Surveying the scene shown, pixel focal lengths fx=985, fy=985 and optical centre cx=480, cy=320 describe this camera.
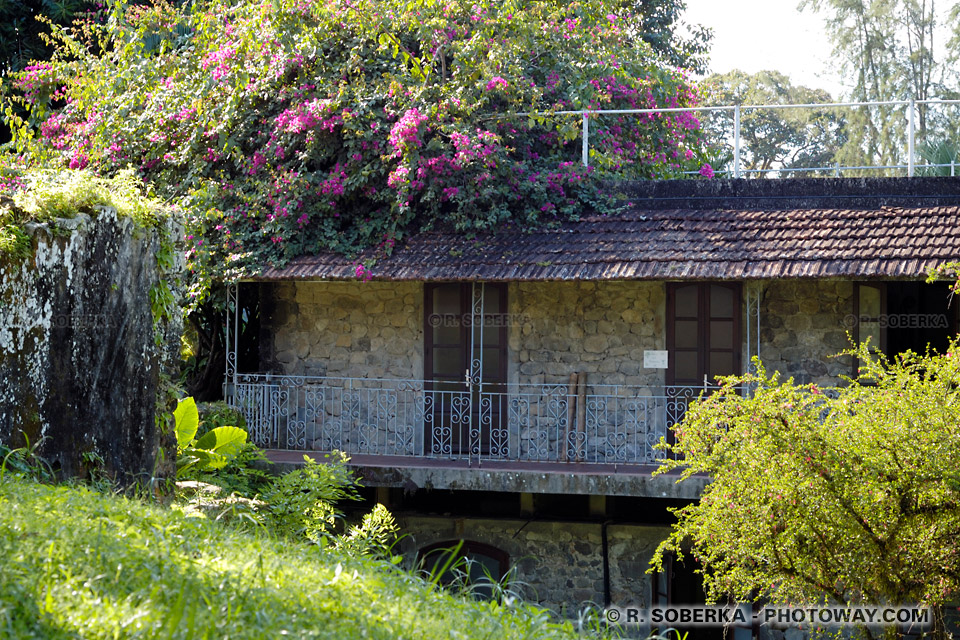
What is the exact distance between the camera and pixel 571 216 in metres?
10.5

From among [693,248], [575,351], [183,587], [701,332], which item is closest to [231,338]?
[575,351]

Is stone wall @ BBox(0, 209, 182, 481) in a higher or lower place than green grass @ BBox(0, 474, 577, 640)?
higher

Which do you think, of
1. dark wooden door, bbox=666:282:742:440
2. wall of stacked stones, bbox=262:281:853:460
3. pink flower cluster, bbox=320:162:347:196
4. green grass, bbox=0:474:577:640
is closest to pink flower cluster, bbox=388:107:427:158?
pink flower cluster, bbox=320:162:347:196

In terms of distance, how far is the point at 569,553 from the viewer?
1028cm

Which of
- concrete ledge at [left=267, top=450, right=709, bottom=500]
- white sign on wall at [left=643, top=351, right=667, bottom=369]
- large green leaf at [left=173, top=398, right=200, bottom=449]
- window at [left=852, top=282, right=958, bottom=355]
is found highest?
window at [left=852, top=282, right=958, bottom=355]

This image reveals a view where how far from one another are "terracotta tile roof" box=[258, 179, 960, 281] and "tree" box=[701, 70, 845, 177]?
2144 centimetres

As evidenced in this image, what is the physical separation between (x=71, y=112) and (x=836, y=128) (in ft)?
79.6

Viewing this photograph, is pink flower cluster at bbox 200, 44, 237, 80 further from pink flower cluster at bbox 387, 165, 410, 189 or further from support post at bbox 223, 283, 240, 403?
pink flower cluster at bbox 387, 165, 410, 189

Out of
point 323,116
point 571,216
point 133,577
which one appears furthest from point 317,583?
point 323,116

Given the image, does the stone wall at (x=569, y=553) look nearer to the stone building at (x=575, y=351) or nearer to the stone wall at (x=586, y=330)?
the stone building at (x=575, y=351)

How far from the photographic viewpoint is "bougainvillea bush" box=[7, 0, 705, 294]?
35.0 ft

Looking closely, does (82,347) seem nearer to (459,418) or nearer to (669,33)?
(459,418)

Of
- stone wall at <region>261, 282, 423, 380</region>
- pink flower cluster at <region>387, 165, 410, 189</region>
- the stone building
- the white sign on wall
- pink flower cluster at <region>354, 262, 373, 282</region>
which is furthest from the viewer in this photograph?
stone wall at <region>261, 282, 423, 380</region>

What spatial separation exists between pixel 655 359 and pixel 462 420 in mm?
2179
